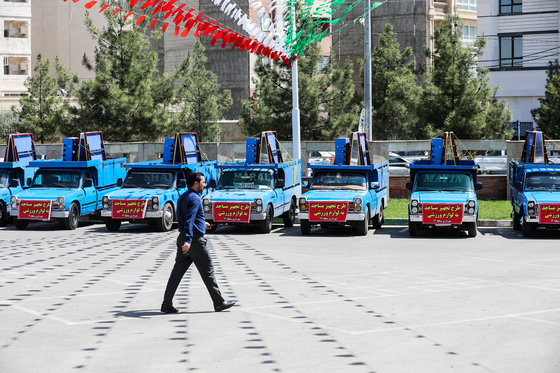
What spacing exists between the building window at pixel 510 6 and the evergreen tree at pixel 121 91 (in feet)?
100

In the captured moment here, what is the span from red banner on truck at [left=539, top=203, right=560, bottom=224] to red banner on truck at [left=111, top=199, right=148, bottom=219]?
10411 millimetres

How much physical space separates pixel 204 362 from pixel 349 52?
4987cm

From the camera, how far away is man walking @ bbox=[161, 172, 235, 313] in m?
9.55

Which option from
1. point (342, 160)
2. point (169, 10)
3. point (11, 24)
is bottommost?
point (342, 160)

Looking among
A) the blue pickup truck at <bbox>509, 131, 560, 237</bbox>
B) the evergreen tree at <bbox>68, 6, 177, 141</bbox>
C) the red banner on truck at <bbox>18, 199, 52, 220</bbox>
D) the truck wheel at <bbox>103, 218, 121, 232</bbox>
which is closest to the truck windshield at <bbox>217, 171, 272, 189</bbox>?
the truck wheel at <bbox>103, 218, 121, 232</bbox>

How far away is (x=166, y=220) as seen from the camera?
2072cm

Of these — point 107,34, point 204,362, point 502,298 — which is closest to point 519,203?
point 502,298

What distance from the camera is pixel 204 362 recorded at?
7.29m

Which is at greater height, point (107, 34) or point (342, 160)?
point (107, 34)

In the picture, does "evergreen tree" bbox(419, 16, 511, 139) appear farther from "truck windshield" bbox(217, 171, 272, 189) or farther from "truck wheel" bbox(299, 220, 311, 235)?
"truck wheel" bbox(299, 220, 311, 235)

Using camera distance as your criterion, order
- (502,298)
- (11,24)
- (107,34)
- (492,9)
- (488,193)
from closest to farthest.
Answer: (502,298) < (488,193) < (107,34) < (492,9) < (11,24)

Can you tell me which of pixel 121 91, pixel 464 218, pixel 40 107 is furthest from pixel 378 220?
pixel 40 107

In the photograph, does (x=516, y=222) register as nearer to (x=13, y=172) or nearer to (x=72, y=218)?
(x=72, y=218)

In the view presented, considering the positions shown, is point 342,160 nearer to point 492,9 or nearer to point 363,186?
point 363,186
